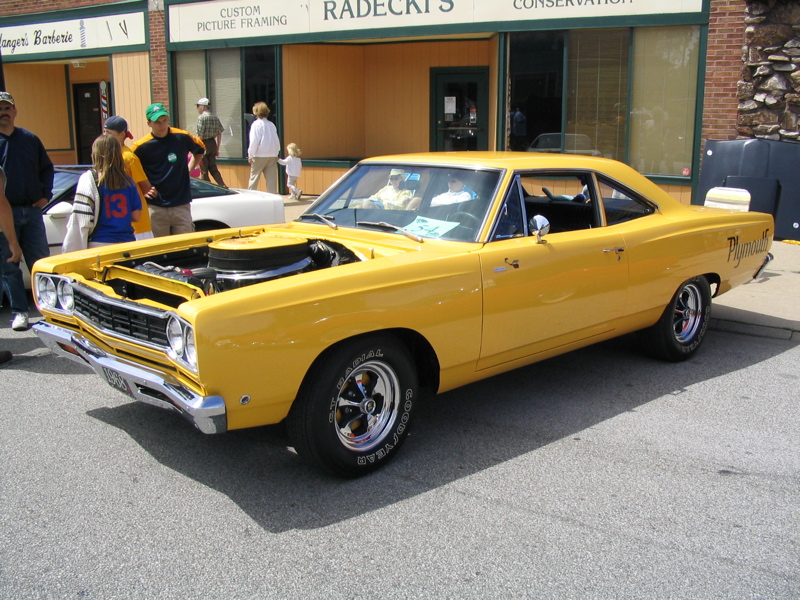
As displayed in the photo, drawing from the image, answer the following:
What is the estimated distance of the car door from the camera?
444 centimetres

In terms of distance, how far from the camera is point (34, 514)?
11.8 feet

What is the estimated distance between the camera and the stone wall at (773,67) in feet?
34.4

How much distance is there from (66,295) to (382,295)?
1869 millimetres

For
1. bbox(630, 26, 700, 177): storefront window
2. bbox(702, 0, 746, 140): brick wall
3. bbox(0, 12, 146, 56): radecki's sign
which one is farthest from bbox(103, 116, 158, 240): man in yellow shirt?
bbox(0, 12, 146, 56): radecki's sign

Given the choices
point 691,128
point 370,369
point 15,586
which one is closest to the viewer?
point 15,586

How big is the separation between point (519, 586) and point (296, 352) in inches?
54.3

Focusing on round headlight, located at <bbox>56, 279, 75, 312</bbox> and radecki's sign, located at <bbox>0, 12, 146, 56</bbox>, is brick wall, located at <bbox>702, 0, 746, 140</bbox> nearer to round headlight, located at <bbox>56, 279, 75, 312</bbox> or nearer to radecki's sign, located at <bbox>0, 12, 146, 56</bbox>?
round headlight, located at <bbox>56, 279, 75, 312</bbox>

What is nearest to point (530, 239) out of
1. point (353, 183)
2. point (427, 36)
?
point (353, 183)

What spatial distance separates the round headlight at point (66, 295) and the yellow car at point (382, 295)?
0.06 ft

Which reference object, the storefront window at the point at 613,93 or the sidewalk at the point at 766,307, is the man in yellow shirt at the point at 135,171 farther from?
the storefront window at the point at 613,93

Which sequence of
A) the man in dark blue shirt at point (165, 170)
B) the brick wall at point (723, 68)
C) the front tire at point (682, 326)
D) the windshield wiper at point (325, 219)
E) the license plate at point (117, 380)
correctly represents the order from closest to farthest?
1. the license plate at point (117, 380)
2. the windshield wiper at point (325, 219)
3. the front tire at point (682, 326)
4. the man in dark blue shirt at point (165, 170)
5. the brick wall at point (723, 68)

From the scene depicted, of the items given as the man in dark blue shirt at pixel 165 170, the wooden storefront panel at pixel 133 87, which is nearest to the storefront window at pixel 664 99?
the man in dark blue shirt at pixel 165 170

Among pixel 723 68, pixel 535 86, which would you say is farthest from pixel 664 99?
pixel 535 86

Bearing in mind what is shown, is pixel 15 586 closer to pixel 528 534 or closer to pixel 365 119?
pixel 528 534
